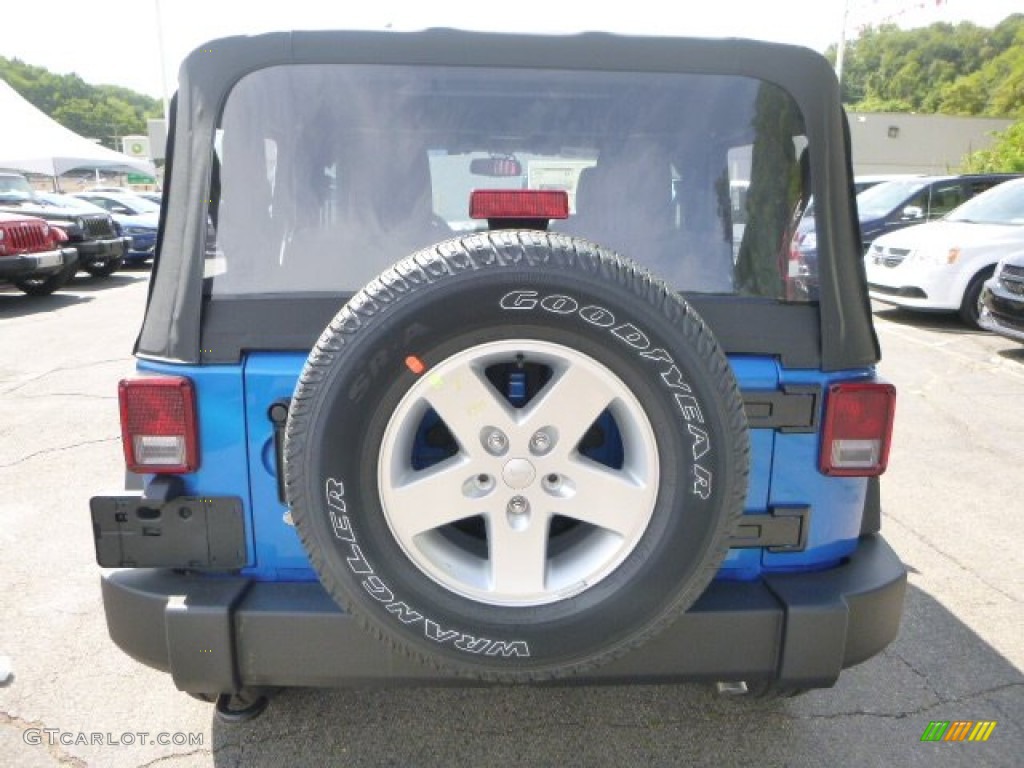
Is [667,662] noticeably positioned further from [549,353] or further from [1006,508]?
[1006,508]

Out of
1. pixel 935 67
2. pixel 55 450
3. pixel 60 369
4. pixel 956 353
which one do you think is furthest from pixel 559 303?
pixel 935 67

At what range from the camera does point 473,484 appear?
5.76 ft

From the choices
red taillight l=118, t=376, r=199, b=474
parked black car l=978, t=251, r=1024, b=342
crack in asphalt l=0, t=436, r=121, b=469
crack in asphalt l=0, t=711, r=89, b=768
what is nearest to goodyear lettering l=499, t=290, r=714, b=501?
red taillight l=118, t=376, r=199, b=474

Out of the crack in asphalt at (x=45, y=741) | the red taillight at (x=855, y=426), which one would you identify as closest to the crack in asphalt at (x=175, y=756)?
the crack in asphalt at (x=45, y=741)

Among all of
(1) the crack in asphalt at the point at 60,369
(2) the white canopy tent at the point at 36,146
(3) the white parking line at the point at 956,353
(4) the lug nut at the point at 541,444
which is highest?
(2) the white canopy tent at the point at 36,146

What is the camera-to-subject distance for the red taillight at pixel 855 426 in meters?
2.02

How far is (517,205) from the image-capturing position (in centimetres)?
188

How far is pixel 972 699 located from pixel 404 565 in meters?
2.14

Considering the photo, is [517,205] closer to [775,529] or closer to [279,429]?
[279,429]

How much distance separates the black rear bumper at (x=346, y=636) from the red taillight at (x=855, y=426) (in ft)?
1.08

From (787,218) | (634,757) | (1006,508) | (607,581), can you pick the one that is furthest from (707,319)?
(1006,508)

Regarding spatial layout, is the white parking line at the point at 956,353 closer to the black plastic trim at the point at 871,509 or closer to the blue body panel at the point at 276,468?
the black plastic trim at the point at 871,509
